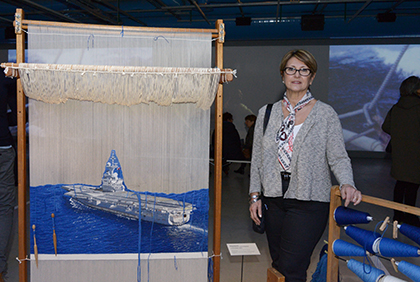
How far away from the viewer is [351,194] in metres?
1.28

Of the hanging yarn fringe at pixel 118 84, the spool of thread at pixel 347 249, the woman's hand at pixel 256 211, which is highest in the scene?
the hanging yarn fringe at pixel 118 84

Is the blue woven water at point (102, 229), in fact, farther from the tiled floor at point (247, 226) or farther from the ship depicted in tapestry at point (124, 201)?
the tiled floor at point (247, 226)

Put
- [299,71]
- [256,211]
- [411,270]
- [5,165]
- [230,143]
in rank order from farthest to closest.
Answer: [230,143], [5,165], [256,211], [299,71], [411,270]

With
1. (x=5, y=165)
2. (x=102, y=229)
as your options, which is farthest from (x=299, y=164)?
(x=5, y=165)

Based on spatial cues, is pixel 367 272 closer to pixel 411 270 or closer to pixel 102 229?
pixel 411 270

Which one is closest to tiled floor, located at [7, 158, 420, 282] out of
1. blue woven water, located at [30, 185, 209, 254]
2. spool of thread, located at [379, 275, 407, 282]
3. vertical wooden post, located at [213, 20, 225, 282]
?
vertical wooden post, located at [213, 20, 225, 282]

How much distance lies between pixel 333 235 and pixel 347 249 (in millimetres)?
81

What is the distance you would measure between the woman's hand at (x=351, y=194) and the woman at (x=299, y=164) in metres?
0.05

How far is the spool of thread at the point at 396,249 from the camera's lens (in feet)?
3.99

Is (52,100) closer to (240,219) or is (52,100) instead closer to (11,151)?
(11,151)

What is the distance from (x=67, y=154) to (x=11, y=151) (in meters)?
0.48

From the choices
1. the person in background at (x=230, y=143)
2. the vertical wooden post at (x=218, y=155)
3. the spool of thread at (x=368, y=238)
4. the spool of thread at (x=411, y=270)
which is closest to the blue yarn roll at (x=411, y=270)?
the spool of thread at (x=411, y=270)

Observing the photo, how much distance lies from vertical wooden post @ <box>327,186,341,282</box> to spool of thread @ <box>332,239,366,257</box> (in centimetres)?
3

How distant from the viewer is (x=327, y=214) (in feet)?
4.89
